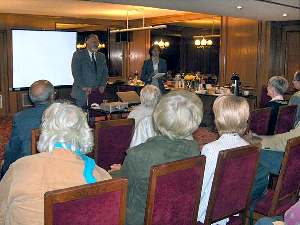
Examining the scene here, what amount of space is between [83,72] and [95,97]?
545 mm

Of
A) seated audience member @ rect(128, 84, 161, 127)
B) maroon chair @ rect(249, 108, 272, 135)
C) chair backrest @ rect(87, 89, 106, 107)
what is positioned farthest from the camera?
chair backrest @ rect(87, 89, 106, 107)

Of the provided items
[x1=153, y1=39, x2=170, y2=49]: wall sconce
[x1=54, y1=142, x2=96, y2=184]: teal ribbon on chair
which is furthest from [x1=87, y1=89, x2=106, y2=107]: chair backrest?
[x1=153, y1=39, x2=170, y2=49]: wall sconce

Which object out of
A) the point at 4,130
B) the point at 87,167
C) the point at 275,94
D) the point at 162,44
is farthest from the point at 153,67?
the point at 162,44

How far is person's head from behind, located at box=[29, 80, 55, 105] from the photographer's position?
A: 324 centimetres

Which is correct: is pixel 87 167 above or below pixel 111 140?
above

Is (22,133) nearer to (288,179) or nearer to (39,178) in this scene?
(39,178)

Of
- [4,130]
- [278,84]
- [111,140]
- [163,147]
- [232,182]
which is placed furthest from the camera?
[4,130]

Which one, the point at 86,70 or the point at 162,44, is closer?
the point at 86,70

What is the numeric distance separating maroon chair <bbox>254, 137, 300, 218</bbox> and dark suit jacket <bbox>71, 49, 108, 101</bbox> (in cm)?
398

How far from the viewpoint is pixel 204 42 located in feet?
42.5

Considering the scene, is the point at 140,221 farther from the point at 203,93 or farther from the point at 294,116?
the point at 203,93

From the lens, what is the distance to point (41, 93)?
128 inches

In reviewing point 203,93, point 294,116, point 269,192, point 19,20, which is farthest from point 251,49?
point 269,192

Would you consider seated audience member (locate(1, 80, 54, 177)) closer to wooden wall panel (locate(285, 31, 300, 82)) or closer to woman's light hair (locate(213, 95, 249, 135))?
woman's light hair (locate(213, 95, 249, 135))
